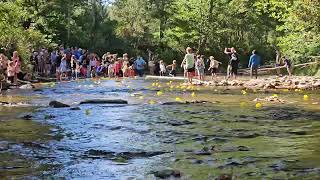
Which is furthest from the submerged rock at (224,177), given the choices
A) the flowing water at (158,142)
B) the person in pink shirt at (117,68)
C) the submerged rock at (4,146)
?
the person in pink shirt at (117,68)

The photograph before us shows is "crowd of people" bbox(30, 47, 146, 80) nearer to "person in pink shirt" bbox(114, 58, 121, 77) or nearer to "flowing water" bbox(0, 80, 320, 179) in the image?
"person in pink shirt" bbox(114, 58, 121, 77)

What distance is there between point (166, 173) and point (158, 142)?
9.23 ft

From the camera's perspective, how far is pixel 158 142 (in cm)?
929

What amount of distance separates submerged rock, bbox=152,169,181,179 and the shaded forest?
1431 inches

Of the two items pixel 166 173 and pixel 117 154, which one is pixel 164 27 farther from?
pixel 166 173

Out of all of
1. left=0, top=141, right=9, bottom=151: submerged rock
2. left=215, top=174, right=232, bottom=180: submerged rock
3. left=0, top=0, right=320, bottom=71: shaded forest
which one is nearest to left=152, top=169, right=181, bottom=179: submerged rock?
left=215, top=174, right=232, bottom=180: submerged rock

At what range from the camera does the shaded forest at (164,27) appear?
5038 centimetres

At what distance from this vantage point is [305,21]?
107ft

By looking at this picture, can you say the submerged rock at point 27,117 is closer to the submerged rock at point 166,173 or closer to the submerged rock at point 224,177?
the submerged rock at point 166,173

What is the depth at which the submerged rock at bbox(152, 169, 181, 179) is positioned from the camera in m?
6.43

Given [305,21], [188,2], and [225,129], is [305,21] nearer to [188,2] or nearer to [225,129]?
[225,129]

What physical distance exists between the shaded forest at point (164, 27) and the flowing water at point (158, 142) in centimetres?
2898

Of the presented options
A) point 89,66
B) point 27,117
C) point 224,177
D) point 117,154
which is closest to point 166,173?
point 224,177

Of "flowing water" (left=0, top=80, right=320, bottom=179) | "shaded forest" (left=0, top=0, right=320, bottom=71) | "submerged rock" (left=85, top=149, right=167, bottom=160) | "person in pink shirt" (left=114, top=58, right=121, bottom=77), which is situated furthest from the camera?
"shaded forest" (left=0, top=0, right=320, bottom=71)
